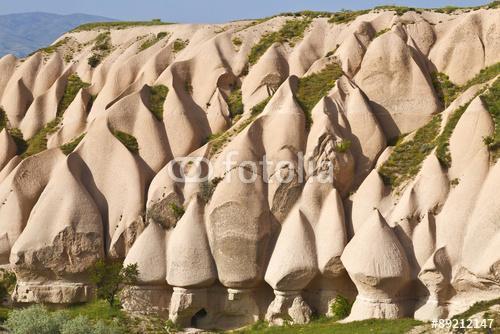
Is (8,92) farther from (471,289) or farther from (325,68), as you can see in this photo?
(471,289)

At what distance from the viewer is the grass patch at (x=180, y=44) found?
43656 millimetres

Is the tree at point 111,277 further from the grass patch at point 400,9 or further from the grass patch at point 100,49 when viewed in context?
the grass patch at point 400,9

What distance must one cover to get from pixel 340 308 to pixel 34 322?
10.0 metres

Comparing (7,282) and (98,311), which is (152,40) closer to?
(7,282)

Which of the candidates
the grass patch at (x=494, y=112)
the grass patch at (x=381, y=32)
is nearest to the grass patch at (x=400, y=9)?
the grass patch at (x=381, y=32)

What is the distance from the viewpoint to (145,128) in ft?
122

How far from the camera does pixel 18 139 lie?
42500 mm

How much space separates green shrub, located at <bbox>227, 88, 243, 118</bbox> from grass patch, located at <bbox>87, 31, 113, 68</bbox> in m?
9.03

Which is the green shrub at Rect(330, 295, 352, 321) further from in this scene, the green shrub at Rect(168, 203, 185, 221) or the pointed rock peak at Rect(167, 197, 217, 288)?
the green shrub at Rect(168, 203, 185, 221)

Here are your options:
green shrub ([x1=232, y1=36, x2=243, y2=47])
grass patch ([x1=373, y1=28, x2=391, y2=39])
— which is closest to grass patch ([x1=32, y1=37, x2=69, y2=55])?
green shrub ([x1=232, y1=36, x2=243, y2=47])

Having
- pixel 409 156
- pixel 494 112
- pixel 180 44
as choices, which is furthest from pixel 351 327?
pixel 180 44

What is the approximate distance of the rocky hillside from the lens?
28.6m

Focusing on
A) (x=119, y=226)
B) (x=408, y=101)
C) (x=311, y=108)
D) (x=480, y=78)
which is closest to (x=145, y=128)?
(x=119, y=226)

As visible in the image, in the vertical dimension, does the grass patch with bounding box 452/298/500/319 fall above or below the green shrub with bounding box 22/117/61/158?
below
